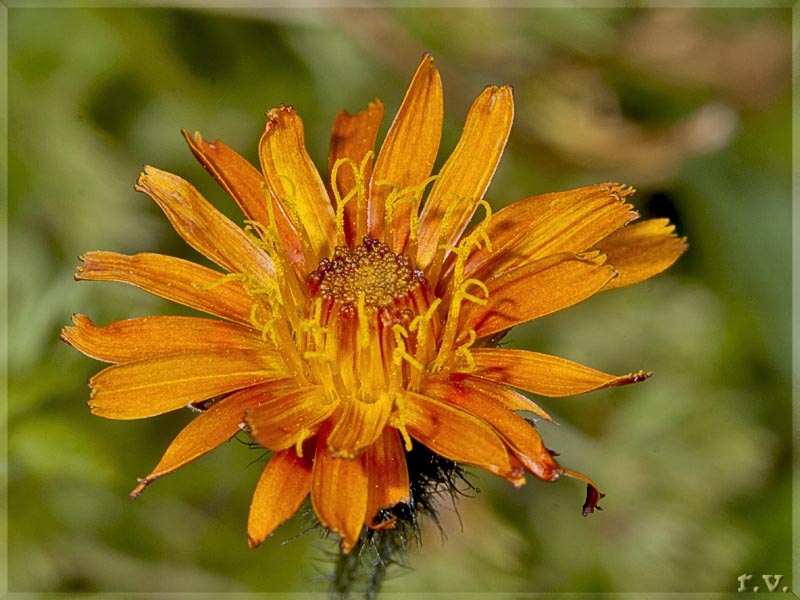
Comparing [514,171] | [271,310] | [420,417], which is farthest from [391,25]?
[420,417]

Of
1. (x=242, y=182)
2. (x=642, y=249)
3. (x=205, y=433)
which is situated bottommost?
(x=205, y=433)

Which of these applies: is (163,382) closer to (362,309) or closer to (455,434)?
(362,309)

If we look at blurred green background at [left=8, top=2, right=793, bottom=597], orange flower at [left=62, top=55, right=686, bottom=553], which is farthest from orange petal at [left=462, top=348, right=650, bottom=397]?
blurred green background at [left=8, top=2, right=793, bottom=597]

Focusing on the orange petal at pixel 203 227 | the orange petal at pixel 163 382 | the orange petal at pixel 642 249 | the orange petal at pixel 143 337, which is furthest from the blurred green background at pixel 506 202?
the orange petal at pixel 642 249

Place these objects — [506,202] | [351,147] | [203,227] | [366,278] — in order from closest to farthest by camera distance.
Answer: [366,278], [203,227], [351,147], [506,202]

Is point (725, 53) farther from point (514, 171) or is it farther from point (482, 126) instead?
point (482, 126)

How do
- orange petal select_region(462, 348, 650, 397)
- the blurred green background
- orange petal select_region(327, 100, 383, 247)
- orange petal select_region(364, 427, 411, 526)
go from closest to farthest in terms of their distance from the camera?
orange petal select_region(364, 427, 411, 526), orange petal select_region(462, 348, 650, 397), orange petal select_region(327, 100, 383, 247), the blurred green background

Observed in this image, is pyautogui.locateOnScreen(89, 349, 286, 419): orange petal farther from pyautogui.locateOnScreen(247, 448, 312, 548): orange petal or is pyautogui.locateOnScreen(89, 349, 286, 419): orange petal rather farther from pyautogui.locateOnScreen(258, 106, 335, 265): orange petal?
pyautogui.locateOnScreen(258, 106, 335, 265): orange petal

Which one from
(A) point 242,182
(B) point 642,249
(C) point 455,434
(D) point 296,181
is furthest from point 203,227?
(B) point 642,249
